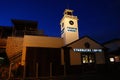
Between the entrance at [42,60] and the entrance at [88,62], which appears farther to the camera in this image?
the entrance at [88,62]

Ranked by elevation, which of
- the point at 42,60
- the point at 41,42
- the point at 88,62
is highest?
the point at 41,42

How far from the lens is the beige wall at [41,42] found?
64.3 ft

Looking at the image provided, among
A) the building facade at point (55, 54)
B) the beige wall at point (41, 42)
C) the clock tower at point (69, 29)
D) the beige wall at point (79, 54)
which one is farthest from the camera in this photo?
the clock tower at point (69, 29)

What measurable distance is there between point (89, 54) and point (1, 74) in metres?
13.2

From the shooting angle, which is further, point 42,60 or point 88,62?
point 88,62

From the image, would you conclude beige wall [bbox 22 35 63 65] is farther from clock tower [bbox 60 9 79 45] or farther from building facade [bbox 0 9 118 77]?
clock tower [bbox 60 9 79 45]

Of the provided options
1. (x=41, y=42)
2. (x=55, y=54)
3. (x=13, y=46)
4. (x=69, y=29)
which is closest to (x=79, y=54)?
(x=55, y=54)

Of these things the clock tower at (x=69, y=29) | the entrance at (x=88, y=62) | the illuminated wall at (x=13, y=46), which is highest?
the clock tower at (x=69, y=29)

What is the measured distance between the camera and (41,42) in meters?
20.3

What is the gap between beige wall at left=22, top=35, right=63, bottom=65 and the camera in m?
19.6

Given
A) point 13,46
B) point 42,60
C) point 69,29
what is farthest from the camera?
point 69,29

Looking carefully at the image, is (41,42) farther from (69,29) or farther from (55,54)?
(69,29)

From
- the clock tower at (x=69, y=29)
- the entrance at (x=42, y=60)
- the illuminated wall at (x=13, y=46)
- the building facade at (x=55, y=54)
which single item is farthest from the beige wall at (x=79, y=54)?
the illuminated wall at (x=13, y=46)

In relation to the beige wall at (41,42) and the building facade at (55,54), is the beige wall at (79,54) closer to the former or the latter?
the building facade at (55,54)
